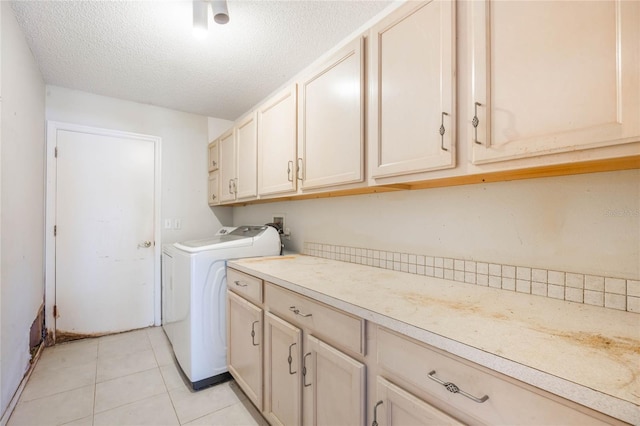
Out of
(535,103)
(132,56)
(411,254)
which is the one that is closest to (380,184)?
(411,254)

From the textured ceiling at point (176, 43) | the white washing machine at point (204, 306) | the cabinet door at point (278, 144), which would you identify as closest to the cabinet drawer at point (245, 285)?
the white washing machine at point (204, 306)

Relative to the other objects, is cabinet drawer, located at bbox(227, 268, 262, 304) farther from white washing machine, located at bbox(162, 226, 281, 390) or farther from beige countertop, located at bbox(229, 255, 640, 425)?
beige countertop, located at bbox(229, 255, 640, 425)

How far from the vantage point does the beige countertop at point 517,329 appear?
55cm

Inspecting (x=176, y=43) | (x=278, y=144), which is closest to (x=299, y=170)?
(x=278, y=144)

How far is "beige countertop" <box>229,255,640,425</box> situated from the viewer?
55 centimetres

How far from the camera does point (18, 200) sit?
1784mm

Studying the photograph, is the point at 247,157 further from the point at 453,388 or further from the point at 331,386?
the point at 453,388

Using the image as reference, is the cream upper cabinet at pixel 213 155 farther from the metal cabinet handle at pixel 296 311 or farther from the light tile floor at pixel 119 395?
the metal cabinet handle at pixel 296 311

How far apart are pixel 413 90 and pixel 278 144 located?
1092 millimetres

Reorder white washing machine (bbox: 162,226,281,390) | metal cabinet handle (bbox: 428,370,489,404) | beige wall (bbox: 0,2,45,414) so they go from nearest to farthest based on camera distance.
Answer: metal cabinet handle (bbox: 428,370,489,404)
beige wall (bbox: 0,2,45,414)
white washing machine (bbox: 162,226,281,390)

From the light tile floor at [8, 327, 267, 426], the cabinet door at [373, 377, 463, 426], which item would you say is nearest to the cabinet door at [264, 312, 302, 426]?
the light tile floor at [8, 327, 267, 426]

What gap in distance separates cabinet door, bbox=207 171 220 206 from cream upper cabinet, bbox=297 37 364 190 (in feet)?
5.18

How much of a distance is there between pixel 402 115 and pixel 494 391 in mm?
995

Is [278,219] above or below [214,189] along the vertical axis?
below
